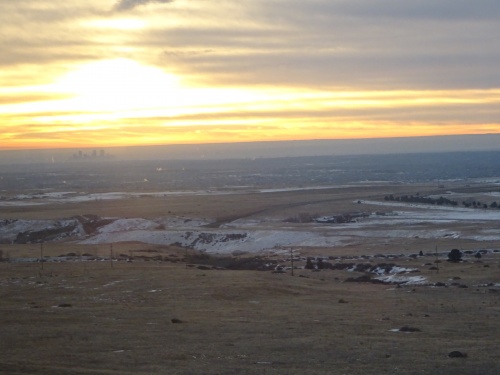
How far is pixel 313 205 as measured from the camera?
121062 mm

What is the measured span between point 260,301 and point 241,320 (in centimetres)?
721

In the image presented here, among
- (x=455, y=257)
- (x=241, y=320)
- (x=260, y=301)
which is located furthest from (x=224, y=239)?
(x=241, y=320)

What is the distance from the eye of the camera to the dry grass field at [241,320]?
20016 mm

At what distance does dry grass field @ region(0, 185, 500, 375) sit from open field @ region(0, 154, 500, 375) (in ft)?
0.23

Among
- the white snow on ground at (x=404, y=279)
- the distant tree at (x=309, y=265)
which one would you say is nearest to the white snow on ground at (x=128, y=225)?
the distant tree at (x=309, y=265)

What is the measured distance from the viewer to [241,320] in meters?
28.6

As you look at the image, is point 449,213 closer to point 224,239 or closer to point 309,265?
point 224,239

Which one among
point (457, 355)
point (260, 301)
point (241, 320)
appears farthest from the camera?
point (260, 301)

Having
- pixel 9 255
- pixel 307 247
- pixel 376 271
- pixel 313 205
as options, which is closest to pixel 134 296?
pixel 376 271

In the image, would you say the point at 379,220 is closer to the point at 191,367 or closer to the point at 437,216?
the point at 437,216

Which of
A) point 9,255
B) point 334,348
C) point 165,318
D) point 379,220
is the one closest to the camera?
Answer: point 334,348

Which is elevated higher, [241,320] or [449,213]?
[241,320]

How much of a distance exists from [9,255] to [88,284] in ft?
92.9

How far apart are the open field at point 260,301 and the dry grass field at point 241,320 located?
0.23 feet
